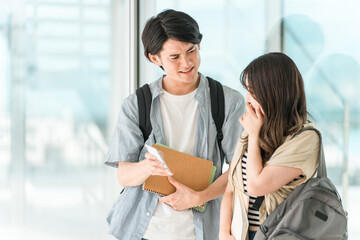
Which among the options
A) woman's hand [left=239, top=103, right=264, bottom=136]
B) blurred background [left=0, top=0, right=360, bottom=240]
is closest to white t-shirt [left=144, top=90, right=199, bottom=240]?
woman's hand [left=239, top=103, right=264, bottom=136]

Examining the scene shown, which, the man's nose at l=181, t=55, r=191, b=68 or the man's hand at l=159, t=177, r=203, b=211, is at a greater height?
the man's nose at l=181, t=55, r=191, b=68

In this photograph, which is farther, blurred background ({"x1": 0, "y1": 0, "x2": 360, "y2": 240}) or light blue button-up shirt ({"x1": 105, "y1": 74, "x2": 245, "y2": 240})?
blurred background ({"x1": 0, "y1": 0, "x2": 360, "y2": 240})

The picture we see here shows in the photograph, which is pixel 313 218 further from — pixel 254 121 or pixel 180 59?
pixel 180 59

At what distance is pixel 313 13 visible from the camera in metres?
2.12

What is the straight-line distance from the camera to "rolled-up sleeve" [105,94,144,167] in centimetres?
198

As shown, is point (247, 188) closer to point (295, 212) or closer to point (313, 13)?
point (295, 212)

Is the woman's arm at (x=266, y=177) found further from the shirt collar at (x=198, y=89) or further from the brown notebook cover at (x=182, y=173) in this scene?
the shirt collar at (x=198, y=89)

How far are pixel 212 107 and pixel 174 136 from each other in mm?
198

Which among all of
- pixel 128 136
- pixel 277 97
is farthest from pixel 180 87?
pixel 277 97

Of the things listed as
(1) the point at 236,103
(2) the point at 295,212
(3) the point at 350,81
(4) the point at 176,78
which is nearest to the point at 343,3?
(3) the point at 350,81

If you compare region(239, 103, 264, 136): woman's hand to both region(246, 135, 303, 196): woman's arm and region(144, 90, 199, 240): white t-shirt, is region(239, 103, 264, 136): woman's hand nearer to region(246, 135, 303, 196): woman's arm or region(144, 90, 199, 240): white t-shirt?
region(246, 135, 303, 196): woman's arm

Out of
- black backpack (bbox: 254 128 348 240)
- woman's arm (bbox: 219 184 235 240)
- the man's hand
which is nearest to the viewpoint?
black backpack (bbox: 254 128 348 240)

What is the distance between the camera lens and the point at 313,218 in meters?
1.39

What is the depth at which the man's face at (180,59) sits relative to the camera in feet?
6.23
